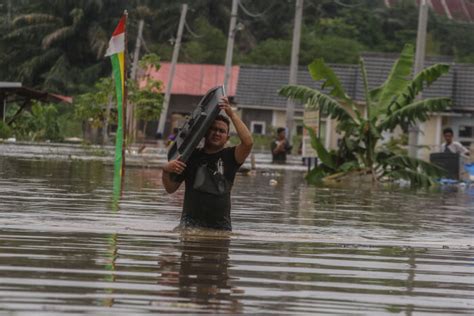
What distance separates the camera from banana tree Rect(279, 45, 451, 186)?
101 ft

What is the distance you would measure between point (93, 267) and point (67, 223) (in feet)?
13.2

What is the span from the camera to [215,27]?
306 feet

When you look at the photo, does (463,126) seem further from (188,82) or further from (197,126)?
(197,126)

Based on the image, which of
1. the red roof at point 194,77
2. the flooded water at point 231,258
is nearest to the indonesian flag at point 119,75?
the flooded water at point 231,258

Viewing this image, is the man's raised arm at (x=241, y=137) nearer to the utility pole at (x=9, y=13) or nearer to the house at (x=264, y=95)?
the house at (x=264, y=95)

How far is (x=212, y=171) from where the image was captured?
12.0 meters

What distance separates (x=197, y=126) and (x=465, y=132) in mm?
52118

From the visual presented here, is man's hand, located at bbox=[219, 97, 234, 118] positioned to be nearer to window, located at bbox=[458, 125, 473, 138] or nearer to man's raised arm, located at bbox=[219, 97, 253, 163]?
man's raised arm, located at bbox=[219, 97, 253, 163]

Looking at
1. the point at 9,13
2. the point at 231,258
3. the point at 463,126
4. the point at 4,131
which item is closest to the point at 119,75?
the point at 231,258

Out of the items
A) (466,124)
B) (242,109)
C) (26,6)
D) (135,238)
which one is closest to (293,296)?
(135,238)

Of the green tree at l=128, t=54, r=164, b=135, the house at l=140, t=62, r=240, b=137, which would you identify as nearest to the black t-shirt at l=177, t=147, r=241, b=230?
the green tree at l=128, t=54, r=164, b=135

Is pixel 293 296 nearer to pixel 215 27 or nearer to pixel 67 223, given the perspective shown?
pixel 67 223

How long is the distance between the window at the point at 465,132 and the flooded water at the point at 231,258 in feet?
143

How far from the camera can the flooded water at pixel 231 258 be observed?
7.97 metres
